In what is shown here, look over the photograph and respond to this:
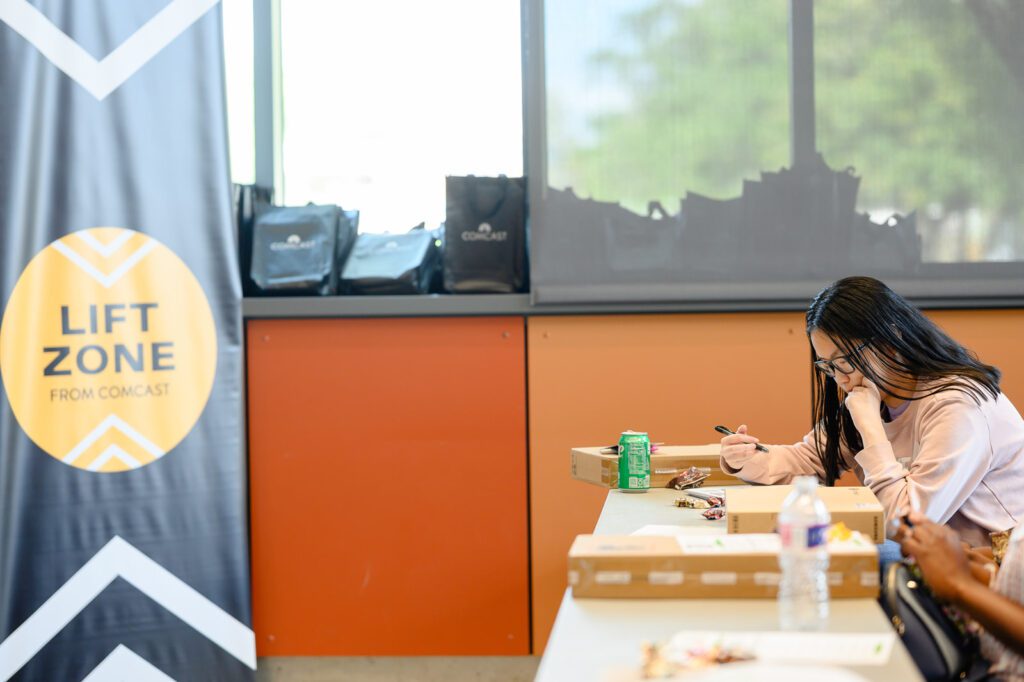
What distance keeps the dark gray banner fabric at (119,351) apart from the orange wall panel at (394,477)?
0.64ft

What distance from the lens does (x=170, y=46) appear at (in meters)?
3.24

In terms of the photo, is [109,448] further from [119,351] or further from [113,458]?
[119,351]

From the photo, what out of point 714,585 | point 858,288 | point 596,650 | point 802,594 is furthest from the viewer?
point 858,288

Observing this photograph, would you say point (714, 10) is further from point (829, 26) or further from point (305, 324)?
point (305, 324)

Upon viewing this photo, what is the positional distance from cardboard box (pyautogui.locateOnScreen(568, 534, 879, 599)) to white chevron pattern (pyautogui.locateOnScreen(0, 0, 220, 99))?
2.31 m

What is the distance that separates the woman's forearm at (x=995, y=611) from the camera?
4.89 ft

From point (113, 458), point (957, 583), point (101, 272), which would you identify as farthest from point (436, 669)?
point (957, 583)

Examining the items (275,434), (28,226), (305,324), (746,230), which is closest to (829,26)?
(746,230)

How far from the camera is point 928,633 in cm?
166

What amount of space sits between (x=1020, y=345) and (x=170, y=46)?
2869 mm

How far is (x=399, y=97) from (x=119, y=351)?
1.33 metres

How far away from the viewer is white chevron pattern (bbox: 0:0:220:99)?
3.12m

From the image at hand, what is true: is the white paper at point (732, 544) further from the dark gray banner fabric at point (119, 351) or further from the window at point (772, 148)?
the dark gray banner fabric at point (119, 351)

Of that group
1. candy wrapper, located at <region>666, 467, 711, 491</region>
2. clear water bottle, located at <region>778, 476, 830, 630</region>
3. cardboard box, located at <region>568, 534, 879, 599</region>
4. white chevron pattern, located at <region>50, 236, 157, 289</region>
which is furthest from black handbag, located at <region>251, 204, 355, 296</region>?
clear water bottle, located at <region>778, 476, 830, 630</region>
